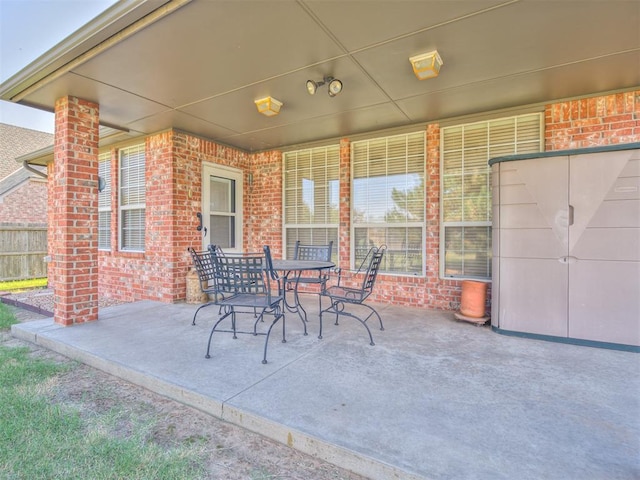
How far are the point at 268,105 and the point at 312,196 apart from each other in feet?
6.62

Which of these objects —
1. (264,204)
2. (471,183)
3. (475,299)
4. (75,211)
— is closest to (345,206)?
(264,204)

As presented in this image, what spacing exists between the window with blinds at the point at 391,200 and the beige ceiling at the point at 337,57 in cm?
Result: 61

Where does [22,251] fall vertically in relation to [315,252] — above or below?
below

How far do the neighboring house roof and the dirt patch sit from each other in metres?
12.3

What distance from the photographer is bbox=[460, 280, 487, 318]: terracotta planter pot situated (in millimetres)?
3900

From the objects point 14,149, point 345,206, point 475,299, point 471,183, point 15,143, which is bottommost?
point 475,299

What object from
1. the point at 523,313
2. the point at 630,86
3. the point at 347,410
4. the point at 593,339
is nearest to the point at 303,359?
the point at 347,410

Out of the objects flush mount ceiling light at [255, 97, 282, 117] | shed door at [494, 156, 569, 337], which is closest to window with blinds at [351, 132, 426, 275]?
shed door at [494, 156, 569, 337]

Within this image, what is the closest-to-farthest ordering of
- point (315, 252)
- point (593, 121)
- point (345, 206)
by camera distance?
point (593, 121) < point (315, 252) < point (345, 206)

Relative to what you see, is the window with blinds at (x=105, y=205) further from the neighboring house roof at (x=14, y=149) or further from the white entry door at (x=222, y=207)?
the neighboring house roof at (x=14, y=149)

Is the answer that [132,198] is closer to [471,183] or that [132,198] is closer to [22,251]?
[22,251]

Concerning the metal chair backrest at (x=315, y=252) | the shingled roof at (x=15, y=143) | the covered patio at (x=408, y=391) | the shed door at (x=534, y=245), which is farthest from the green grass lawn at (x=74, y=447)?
the shingled roof at (x=15, y=143)

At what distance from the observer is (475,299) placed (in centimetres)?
391

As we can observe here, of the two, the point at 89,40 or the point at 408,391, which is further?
the point at 89,40
